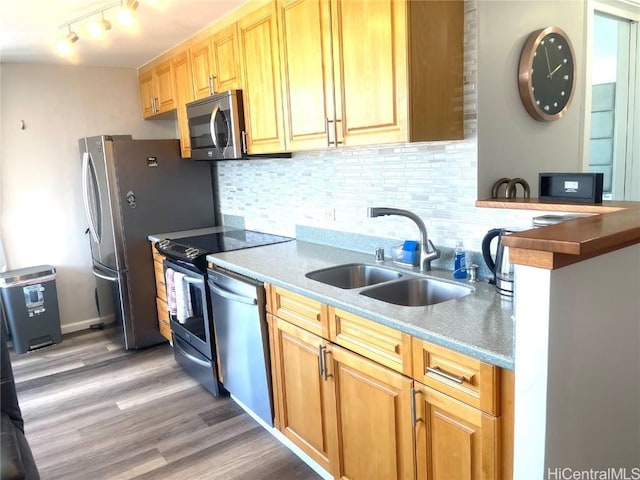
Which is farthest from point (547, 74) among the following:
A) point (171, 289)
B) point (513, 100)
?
point (171, 289)

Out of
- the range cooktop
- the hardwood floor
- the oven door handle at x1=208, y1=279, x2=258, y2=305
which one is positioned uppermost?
the range cooktop

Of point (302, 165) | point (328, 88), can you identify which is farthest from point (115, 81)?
point (328, 88)

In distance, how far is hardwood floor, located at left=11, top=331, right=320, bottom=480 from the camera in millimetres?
2293

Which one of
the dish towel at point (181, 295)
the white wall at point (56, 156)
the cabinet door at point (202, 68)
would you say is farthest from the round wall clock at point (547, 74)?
the white wall at point (56, 156)

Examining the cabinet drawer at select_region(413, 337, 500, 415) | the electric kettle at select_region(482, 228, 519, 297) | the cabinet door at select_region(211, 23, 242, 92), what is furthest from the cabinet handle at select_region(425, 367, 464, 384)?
the cabinet door at select_region(211, 23, 242, 92)

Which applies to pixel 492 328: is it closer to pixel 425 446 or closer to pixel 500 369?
pixel 500 369

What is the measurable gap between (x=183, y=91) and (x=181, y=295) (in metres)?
1.48

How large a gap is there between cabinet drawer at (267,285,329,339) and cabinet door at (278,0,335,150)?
71 centimetres

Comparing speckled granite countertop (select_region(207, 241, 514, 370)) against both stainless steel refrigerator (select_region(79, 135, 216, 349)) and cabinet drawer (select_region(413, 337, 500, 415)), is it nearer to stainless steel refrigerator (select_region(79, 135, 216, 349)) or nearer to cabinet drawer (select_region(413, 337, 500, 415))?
cabinet drawer (select_region(413, 337, 500, 415))

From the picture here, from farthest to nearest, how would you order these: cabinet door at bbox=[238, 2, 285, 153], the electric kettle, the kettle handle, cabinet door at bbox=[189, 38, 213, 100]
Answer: cabinet door at bbox=[189, 38, 213, 100]
cabinet door at bbox=[238, 2, 285, 153]
the kettle handle
the electric kettle

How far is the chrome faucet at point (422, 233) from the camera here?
6.99 ft

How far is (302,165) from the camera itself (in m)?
3.03

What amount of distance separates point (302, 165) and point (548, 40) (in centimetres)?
150

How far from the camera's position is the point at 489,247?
183 cm
